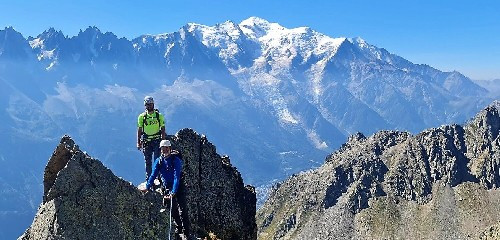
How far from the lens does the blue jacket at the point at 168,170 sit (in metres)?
27.5

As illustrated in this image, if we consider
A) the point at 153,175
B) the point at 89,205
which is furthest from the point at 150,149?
the point at 89,205

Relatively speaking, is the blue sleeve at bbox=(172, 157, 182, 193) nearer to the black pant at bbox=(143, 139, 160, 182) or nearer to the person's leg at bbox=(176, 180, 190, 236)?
the person's leg at bbox=(176, 180, 190, 236)

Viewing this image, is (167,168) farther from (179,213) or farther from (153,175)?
(179,213)

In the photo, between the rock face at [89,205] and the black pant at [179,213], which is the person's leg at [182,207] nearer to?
the black pant at [179,213]

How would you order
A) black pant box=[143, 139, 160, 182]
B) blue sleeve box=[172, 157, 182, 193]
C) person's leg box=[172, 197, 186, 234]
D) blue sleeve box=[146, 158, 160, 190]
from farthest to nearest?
black pant box=[143, 139, 160, 182] < person's leg box=[172, 197, 186, 234] < blue sleeve box=[146, 158, 160, 190] < blue sleeve box=[172, 157, 182, 193]

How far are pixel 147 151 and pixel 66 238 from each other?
1134 centimetres

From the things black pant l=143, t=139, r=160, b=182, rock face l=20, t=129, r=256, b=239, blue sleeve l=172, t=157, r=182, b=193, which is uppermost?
black pant l=143, t=139, r=160, b=182

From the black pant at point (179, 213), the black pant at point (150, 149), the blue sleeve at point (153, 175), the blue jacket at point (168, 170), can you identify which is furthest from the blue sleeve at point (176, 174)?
the black pant at point (150, 149)

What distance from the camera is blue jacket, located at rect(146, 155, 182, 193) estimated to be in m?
27.5

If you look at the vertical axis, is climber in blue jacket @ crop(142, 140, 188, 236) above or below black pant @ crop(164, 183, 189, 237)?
above

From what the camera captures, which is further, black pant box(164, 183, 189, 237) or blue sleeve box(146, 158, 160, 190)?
black pant box(164, 183, 189, 237)

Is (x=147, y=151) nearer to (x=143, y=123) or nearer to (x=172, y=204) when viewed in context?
(x=143, y=123)

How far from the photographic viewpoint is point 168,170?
27.9m

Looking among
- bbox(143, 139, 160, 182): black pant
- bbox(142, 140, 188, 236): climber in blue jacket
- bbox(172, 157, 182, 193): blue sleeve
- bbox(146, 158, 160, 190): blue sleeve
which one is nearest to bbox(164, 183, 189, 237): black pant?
bbox(142, 140, 188, 236): climber in blue jacket
